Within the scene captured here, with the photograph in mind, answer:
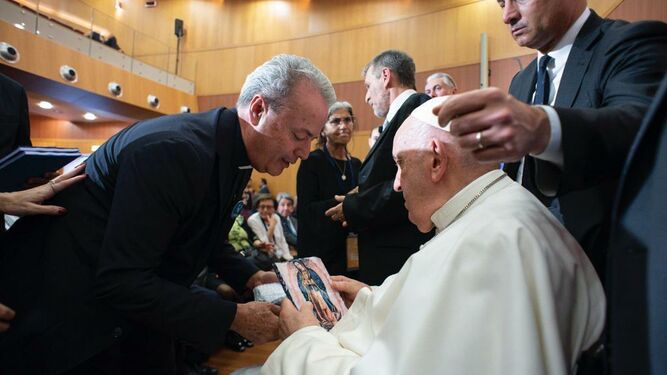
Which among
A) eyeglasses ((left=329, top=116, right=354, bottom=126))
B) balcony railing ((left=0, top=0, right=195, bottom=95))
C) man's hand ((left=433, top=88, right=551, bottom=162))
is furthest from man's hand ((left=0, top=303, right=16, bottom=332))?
balcony railing ((left=0, top=0, right=195, bottom=95))

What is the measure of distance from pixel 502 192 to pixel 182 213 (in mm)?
941

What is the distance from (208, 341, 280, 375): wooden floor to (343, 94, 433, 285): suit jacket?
6.35ft

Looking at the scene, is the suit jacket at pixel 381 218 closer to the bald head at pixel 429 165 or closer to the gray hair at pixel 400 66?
the gray hair at pixel 400 66

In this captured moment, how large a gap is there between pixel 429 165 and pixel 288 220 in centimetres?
644

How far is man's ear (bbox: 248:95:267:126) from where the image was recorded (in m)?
1.65

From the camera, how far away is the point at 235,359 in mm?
3830

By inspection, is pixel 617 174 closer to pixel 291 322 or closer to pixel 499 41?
pixel 291 322

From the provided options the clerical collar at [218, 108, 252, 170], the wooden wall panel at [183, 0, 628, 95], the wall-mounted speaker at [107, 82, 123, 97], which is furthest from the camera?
the wall-mounted speaker at [107, 82, 123, 97]

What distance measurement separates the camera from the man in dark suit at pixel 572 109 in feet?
2.49

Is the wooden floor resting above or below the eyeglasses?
below

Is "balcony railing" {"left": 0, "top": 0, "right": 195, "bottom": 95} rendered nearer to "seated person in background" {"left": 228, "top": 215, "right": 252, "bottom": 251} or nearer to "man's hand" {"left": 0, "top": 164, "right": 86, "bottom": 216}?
"seated person in background" {"left": 228, "top": 215, "right": 252, "bottom": 251}

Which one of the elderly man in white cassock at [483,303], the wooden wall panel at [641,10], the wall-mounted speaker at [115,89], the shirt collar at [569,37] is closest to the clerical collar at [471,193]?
the elderly man in white cassock at [483,303]

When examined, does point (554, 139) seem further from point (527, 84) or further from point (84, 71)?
point (84, 71)

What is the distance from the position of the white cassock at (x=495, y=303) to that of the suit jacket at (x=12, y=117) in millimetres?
1819
